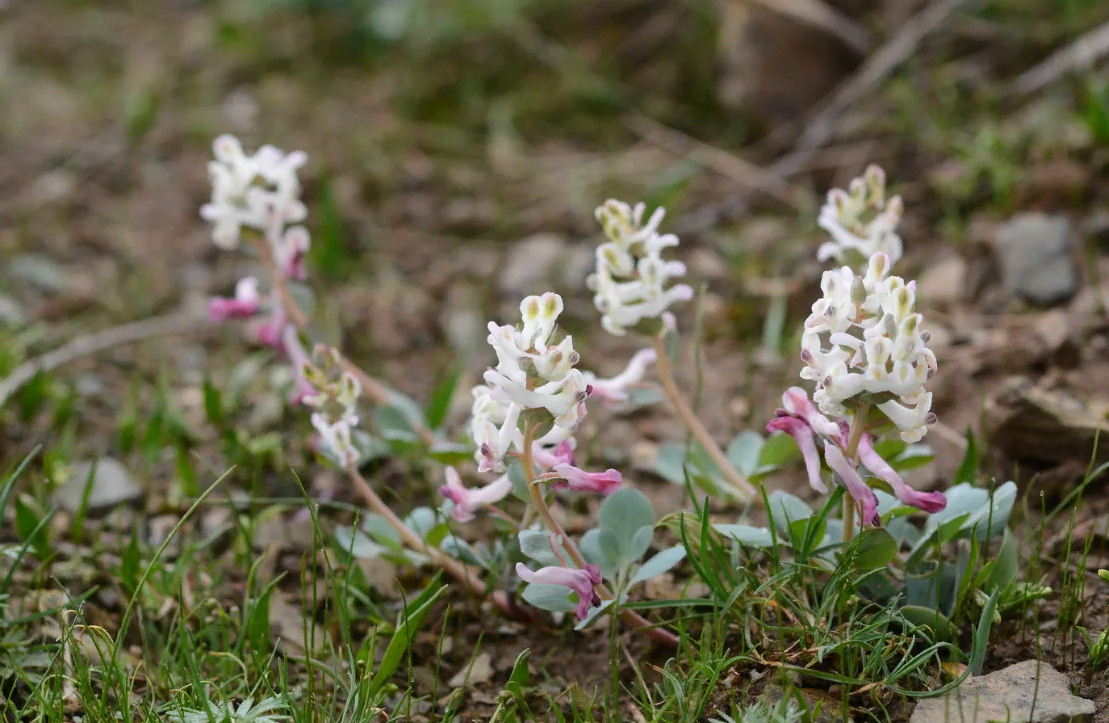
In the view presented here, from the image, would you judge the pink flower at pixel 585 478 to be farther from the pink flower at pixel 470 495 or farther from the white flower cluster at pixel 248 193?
the white flower cluster at pixel 248 193

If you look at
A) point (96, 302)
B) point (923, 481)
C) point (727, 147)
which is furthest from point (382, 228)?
point (923, 481)

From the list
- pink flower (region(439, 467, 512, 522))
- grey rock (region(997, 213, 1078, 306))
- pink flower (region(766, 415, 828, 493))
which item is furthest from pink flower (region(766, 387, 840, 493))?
grey rock (region(997, 213, 1078, 306))

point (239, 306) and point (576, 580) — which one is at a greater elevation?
point (239, 306)

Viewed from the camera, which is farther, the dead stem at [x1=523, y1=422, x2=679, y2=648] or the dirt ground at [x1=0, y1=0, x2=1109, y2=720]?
the dirt ground at [x1=0, y1=0, x2=1109, y2=720]

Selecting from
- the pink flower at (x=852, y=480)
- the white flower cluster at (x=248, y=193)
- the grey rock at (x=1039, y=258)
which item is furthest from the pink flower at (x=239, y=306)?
the grey rock at (x=1039, y=258)

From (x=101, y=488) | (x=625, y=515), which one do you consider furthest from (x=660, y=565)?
(x=101, y=488)

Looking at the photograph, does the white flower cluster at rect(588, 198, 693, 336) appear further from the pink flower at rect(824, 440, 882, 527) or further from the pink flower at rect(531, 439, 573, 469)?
the pink flower at rect(824, 440, 882, 527)

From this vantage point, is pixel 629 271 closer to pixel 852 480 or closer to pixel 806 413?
pixel 806 413
